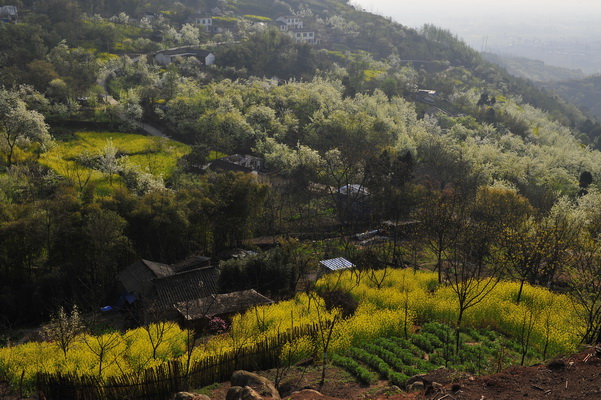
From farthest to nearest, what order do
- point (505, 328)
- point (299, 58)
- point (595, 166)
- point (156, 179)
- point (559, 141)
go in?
point (299, 58), point (559, 141), point (595, 166), point (156, 179), point (505, 328)

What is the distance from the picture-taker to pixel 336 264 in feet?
94.6

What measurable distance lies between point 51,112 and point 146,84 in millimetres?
14177

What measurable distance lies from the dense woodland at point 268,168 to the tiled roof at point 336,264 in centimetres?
113

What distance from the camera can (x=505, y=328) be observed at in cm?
2017

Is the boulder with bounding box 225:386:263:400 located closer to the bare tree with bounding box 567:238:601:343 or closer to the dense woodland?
the dense woodland

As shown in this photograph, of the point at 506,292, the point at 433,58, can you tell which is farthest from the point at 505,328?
the point at 433,58

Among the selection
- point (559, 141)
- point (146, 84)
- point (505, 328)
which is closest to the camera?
point (505, 328)

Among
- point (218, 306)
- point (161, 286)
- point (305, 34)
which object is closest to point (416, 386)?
point (218, 306)

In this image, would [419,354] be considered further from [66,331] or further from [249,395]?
[66,331]

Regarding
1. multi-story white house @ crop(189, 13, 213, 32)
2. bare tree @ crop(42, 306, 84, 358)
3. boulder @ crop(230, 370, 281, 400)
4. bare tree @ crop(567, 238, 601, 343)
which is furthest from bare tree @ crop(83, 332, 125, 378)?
multi-story white house @ crop(189, 13, 213, 32)

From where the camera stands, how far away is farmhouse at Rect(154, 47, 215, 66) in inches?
2912

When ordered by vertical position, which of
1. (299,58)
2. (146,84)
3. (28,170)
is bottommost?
(28,170)

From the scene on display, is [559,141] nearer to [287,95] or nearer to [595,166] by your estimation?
[595,166]

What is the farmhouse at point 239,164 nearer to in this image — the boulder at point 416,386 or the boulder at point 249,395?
the boulder at point 416,386
